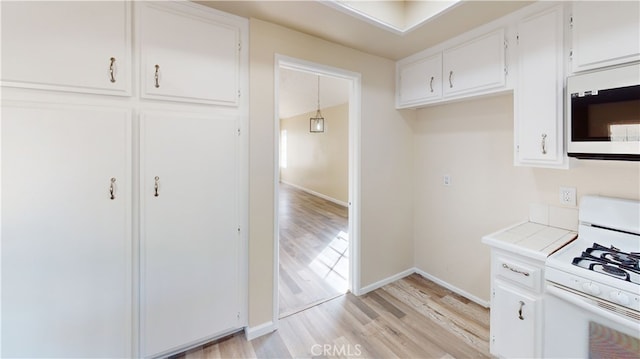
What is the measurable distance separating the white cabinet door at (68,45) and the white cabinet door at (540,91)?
8.46 feet

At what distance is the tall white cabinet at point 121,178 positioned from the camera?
52.5 inches

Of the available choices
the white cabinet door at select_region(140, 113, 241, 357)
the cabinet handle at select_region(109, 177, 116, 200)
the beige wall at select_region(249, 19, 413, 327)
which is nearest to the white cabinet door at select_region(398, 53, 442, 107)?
the beige wall at select_region(249, 19, 413, 327)

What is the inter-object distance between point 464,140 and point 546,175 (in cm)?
72

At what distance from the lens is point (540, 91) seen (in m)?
1.70

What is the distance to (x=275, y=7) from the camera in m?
1.74

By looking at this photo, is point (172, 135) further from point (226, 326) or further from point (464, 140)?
point (464, 140)

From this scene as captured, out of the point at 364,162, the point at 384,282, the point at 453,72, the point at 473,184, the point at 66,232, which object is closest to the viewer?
the point at 66,232

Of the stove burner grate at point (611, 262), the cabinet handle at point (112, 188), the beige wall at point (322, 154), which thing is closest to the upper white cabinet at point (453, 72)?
the stove burner grate at point (611, 262)

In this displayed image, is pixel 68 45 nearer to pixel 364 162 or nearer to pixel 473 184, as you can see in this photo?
pixel 364 162

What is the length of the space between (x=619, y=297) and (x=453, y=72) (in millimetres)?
1854

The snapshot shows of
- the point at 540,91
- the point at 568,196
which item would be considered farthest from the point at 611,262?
the point at 540,91

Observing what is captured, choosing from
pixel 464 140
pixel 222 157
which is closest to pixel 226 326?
pixel 222 157

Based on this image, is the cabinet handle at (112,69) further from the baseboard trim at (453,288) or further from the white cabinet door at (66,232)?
the baseboard trim at (453,288)

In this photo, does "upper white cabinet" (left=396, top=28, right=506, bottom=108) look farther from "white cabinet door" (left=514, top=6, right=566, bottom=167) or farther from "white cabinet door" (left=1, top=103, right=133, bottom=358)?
"white cabinet door" (left=1, top=103, right=133, bottom=358)
